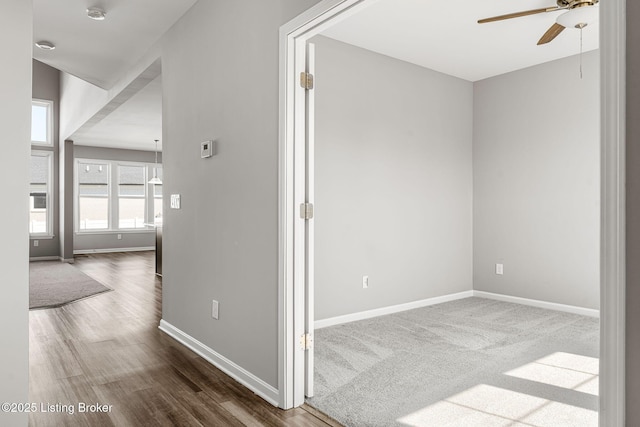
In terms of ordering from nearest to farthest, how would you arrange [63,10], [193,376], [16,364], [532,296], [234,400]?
[16,364]
[234,400]
[193,376]
[63,10]
[532,296]

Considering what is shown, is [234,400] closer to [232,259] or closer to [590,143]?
[232,259]

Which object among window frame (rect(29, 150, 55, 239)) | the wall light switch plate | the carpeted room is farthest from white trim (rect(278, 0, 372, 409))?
window frame (rect(29, 150, 55, 239))

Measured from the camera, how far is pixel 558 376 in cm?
285

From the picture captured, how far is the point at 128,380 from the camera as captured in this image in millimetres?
2736

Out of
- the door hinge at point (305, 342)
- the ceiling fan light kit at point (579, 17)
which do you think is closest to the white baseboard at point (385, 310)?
the door hinge at point (305, 342)

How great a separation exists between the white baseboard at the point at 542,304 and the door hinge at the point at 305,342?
346 cm

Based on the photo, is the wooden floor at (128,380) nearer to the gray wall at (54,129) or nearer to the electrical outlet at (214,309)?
the electrical outlet at (214,309)

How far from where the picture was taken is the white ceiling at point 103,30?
3377 mm

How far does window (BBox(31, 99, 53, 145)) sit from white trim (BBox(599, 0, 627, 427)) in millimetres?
10850

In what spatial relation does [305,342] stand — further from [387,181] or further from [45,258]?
[45,258]

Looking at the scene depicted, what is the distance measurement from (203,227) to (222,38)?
1.36 meters

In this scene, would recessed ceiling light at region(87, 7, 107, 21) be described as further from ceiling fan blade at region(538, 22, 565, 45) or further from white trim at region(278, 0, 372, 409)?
ceiling fan blade at region(538, 22, 565, 45)

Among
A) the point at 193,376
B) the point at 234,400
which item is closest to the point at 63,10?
the point at 193,376

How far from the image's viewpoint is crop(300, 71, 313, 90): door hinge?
2.43 m
